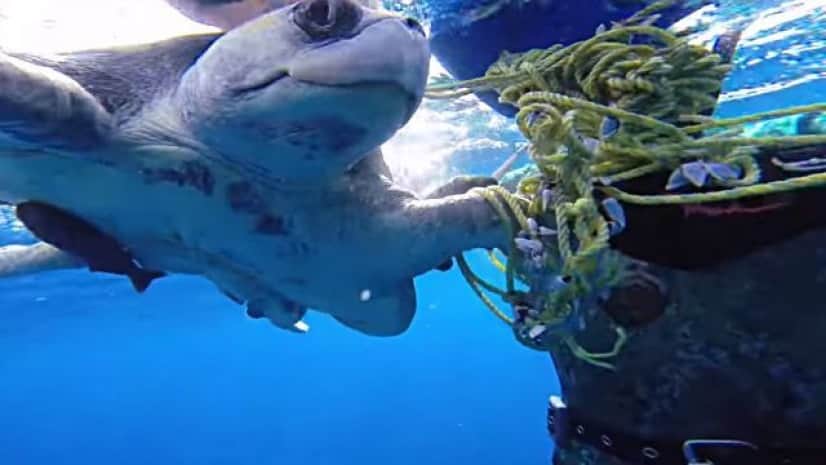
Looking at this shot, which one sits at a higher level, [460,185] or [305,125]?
[305,125]

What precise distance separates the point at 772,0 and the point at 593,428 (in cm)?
738

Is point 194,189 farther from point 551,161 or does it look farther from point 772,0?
point 772,0

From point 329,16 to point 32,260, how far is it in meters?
3.41

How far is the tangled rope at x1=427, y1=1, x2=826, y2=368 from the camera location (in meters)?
2.09

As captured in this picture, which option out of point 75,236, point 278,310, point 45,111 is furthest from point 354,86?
point 278,310

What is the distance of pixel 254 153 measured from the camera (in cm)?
288

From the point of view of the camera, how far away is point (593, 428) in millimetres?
2615

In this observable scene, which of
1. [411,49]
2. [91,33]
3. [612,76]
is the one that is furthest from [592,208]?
[91,33]

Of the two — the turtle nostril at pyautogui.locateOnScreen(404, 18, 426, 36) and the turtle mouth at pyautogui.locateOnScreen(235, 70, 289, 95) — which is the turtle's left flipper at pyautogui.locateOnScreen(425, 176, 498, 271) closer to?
the turtle nostril at pyautogui.locateOnScreen(404, 18, 426, 36)

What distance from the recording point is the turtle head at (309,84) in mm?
2426

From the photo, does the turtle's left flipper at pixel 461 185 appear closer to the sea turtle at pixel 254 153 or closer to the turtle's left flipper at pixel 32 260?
the sea turtle at pixel 254 153

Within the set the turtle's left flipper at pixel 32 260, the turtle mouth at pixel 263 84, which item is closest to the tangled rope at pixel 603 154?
the turtle mouth at pixel 263 84

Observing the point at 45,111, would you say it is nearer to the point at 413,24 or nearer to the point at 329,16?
the point at 329,16

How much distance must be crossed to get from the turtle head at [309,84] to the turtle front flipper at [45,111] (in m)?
0.39
